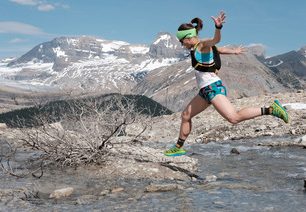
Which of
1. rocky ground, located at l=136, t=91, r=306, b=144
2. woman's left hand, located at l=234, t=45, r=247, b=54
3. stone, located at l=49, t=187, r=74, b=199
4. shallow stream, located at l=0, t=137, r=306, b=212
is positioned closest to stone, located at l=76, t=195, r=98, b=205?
shallow stream, located at l=0, t=137, r=306, b=212

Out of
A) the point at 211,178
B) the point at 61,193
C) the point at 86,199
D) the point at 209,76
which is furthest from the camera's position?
the point at 211,178

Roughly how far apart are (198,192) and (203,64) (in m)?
2.56

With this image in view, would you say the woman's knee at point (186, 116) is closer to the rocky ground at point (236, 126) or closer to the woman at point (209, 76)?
the woman at point (209, 76)

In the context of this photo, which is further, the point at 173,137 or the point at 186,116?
the point at 173,137

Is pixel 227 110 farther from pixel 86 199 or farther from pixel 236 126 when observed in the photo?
pixel 236 126

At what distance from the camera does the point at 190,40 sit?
8.88m

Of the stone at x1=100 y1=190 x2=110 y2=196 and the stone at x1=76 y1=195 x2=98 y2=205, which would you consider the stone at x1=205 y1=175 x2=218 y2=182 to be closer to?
the stone at x1=100 y1=190 x2=110 y2=196

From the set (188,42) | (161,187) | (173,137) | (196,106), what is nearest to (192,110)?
(196,106)

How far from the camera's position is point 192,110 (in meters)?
9.45

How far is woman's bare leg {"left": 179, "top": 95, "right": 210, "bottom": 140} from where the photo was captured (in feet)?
30.3

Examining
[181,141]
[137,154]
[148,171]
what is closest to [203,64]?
[181,141]

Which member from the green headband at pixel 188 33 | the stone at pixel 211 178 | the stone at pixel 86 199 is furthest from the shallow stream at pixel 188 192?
the green headband at pixel 188 33

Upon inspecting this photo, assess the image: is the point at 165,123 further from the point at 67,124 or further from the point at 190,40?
the point at 190,40

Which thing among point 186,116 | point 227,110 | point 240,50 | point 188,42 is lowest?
point 186,116
